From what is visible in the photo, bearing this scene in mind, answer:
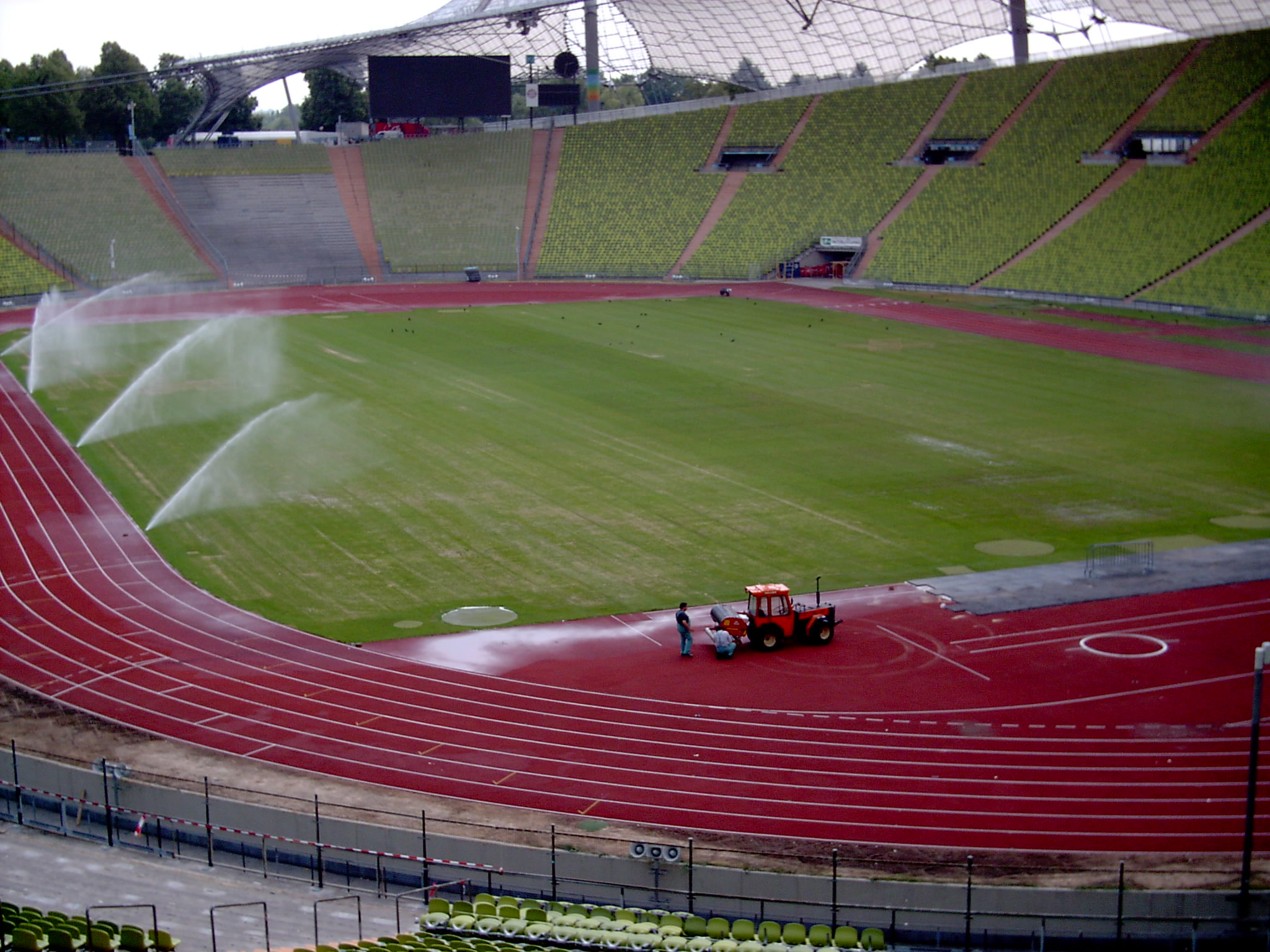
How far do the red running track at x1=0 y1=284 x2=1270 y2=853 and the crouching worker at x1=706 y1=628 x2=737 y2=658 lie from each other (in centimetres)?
25

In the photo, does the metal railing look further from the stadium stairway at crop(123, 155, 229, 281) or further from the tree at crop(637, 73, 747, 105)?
the tree at crop(637, 73, 747, 105)

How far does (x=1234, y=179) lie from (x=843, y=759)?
72933mm

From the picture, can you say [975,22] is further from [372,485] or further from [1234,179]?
[372,485]

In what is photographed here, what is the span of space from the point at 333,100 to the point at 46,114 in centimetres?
4581

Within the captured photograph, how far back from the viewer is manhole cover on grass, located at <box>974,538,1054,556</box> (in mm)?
35812

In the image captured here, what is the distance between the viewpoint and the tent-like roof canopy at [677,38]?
372ft

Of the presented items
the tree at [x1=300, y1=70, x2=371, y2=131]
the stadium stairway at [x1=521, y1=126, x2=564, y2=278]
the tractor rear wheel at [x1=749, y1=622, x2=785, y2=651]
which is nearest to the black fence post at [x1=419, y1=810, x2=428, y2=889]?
the tractor rear wheel at [x1=749, y1=622, x2=785, y2=651]

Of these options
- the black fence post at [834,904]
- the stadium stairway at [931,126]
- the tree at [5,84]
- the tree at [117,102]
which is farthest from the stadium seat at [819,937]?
the tree at [117,102]

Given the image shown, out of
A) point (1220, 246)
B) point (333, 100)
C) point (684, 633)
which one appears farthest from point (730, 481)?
point (333, 100)

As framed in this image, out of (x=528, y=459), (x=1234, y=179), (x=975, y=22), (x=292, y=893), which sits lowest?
(x=292, y=893)

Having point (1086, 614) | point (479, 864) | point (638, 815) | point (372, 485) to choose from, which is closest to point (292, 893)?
point (479, 864)

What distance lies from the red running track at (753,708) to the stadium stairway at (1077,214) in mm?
61933

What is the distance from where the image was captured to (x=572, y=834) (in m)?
21.2

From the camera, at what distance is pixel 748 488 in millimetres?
42281
